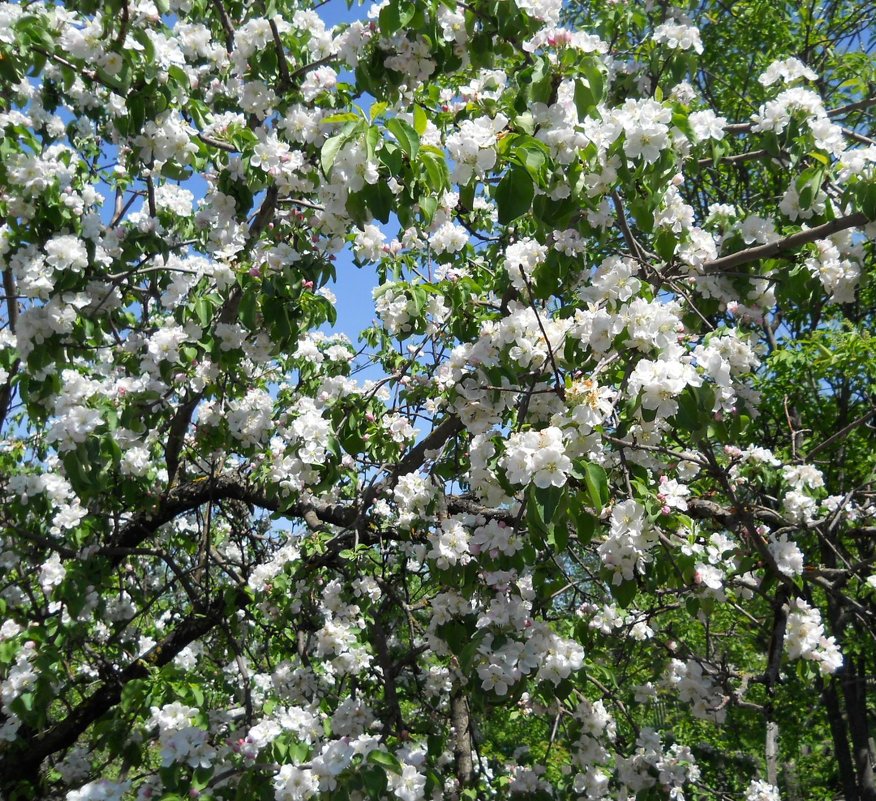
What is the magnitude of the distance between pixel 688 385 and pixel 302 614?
2.00 metres

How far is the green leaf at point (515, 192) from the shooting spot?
5.44 feet

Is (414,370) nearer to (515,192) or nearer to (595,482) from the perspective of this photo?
(515,192)

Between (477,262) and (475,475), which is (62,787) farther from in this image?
(477,262)

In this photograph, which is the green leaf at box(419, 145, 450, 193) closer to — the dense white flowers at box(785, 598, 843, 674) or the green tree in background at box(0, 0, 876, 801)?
the green tree in background at box(0, 0, 876, 801)

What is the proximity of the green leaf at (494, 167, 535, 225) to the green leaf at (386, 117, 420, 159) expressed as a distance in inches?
9.1

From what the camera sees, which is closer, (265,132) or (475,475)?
(475,475)

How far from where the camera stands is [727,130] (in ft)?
7.59

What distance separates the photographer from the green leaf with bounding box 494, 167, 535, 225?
1.66m

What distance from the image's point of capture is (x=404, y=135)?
153 cm

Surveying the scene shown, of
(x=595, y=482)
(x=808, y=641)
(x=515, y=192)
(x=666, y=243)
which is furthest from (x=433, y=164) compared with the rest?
(x=808, y=641)

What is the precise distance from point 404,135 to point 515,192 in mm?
288

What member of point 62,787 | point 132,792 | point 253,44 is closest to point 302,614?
point 132,792

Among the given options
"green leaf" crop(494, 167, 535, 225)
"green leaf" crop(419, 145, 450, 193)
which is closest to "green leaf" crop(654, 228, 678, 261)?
"green leaf" crop(494, 167, 535, 225)

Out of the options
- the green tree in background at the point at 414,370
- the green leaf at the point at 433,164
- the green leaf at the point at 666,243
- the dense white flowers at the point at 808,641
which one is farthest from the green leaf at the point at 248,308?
the dense white flowers at the point at 808,641
